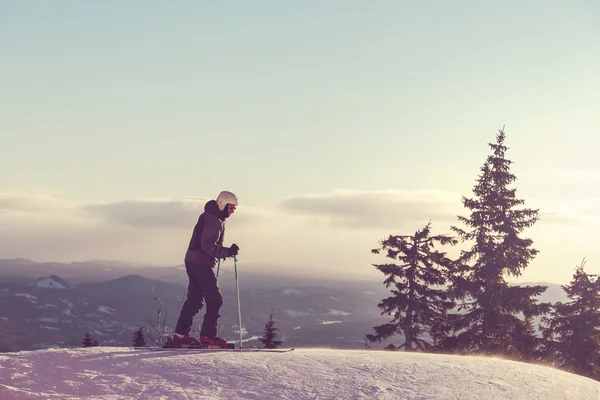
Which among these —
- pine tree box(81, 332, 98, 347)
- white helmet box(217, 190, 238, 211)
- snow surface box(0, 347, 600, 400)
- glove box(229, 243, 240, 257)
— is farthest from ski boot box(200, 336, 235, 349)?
pine tree box(81, 332, 98, 347)

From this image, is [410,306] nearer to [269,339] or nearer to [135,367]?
[269,339]

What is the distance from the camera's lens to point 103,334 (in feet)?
639

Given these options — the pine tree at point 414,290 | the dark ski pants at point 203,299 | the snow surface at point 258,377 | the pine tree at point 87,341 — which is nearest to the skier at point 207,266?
the dark ski pants at point 203,299

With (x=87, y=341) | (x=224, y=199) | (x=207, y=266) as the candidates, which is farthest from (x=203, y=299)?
(x=87, y=341)

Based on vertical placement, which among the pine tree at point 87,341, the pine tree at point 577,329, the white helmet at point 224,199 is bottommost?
the pine tree at point 87,341

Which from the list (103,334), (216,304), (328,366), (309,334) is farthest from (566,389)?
(103,334)

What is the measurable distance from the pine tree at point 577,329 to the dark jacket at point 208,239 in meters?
22.1

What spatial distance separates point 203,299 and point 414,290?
19225 millimetres

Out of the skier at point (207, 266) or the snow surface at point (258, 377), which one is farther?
the skier at point (207, 266)

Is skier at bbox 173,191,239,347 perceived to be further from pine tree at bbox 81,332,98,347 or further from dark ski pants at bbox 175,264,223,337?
pine tree at bbox 81,332,98,347

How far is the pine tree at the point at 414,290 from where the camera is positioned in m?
26.8

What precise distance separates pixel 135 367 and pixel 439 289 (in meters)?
22.6

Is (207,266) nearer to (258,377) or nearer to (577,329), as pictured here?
(258,377)

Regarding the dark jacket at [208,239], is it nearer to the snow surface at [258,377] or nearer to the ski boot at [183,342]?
the ski boot at [183,342]
